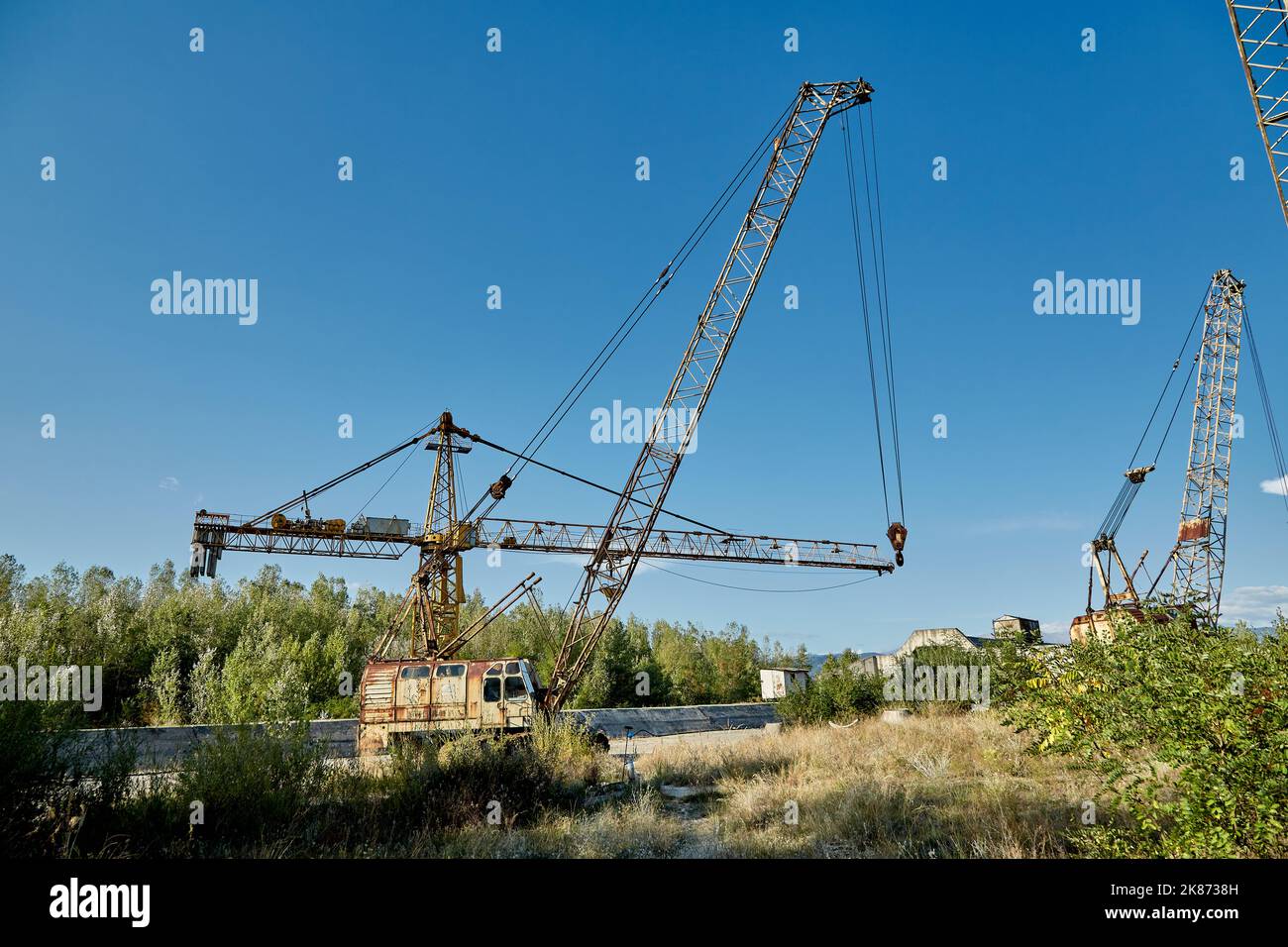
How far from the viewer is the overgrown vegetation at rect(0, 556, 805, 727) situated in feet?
87.7

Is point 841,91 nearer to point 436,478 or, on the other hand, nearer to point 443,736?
point 436,478

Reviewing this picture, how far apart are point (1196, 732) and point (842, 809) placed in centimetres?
559

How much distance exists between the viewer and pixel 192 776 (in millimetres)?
9117

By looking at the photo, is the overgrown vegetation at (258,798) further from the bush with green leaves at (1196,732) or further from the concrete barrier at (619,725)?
the bush with green leaves at (1196,732)

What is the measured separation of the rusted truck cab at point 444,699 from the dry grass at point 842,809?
3833 millimetres

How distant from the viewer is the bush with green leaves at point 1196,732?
515cm

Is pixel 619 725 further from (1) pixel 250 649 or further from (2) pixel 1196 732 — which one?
(2) pixel 1196 732

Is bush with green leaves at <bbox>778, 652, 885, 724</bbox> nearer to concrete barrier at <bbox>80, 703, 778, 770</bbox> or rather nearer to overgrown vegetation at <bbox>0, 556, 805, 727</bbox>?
concrete barrier at <bbox>80, 703, 778, 770</bbox>

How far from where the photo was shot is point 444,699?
17.3 m

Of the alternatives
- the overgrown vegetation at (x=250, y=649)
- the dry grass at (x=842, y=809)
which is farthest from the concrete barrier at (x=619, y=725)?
the dry grass at (x=842, y=809)

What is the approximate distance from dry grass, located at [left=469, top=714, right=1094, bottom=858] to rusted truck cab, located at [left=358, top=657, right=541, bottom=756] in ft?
12.6

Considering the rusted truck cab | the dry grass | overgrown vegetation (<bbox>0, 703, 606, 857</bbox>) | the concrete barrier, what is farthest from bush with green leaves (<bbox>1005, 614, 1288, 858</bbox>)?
the concrete barrier

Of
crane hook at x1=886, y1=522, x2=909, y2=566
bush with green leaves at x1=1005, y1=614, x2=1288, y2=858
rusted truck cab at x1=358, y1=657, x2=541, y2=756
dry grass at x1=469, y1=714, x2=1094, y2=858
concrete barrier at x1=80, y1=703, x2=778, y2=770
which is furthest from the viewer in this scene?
crane hook at x1=886, y1=522, x2=909, y2=566
